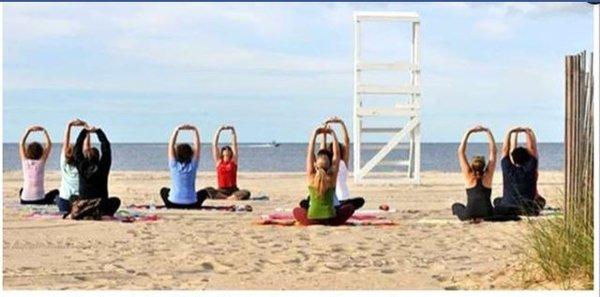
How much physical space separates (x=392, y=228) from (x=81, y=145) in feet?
9.11

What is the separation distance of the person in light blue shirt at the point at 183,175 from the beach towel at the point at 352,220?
3.07 feet

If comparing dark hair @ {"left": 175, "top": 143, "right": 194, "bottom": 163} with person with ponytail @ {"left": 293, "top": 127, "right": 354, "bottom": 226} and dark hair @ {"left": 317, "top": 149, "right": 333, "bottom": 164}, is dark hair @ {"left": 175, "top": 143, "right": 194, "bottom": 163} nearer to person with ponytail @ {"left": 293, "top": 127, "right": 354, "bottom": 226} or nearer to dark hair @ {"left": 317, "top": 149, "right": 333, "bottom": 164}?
person with ponytail @ {"left": 293, "top": 127, "right": 354, "bottom": 226}

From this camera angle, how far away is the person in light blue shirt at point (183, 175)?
10.9 meters

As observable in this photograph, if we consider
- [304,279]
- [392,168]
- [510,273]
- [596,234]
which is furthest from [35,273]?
[392,168]

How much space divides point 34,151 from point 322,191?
351 centimetres

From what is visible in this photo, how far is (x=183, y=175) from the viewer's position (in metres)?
11.0

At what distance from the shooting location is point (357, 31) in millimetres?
15984

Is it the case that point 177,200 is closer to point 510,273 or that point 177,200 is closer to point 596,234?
point 510,273

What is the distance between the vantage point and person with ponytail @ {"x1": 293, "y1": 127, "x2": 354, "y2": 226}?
9172mm

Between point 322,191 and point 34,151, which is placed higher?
point 34,151

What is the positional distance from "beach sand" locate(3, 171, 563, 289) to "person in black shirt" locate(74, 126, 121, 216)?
330 millimetres

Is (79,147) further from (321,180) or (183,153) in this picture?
(321,180)

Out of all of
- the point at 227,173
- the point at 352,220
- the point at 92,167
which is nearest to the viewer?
the point at 92,167


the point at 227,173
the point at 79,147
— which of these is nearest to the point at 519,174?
the point at 79,147
